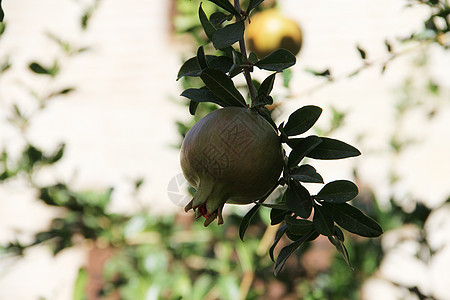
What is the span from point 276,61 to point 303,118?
57 mm

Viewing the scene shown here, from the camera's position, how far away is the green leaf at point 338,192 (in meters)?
0.44

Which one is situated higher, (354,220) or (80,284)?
(354,220)

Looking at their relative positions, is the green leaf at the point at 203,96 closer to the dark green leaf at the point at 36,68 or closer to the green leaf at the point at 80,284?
the green leaf at the point at 80,284

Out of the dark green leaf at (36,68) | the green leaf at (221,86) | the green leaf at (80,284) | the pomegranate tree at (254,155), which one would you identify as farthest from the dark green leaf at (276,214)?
the dark green leaf at (36,68)

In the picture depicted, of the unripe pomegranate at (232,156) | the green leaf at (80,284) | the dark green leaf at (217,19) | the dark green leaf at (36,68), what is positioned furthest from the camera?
the dark green leaf at (36,68)

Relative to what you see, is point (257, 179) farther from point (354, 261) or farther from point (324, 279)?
Answer: point (324, 279)

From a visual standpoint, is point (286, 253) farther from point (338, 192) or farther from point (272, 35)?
point (272, 35)

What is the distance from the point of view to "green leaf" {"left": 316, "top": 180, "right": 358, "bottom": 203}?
0.44m

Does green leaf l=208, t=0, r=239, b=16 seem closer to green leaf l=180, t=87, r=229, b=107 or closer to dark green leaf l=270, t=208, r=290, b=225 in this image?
green leaf l=180, t=87, r=229, b=107

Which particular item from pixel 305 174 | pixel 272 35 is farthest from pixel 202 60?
pixel 272 35

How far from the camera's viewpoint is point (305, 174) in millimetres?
444

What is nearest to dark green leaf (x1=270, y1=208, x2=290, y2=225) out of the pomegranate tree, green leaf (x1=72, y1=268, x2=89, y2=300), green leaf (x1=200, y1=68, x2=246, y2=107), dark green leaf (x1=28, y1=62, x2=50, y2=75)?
the pomegranate tree

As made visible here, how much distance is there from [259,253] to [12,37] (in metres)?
2.01

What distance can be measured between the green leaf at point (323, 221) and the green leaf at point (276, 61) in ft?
0.43
